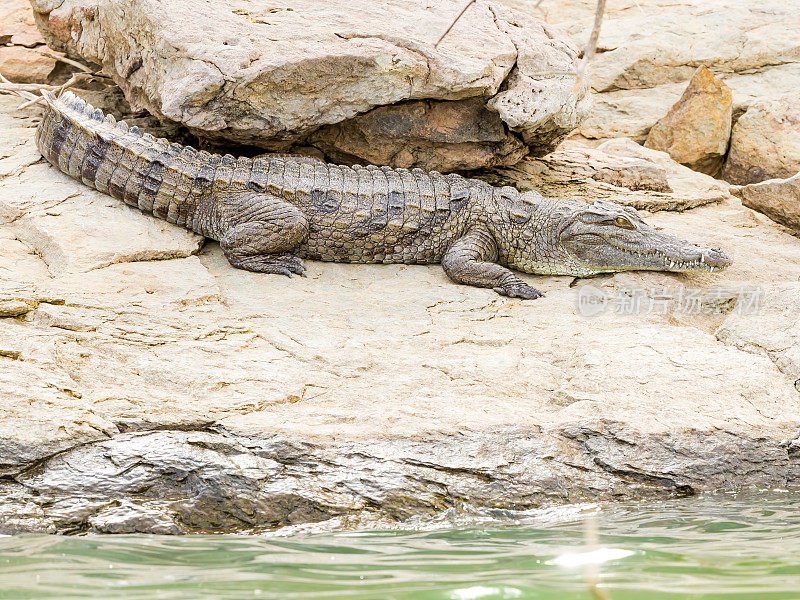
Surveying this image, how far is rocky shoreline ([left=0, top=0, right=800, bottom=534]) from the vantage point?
3.72m

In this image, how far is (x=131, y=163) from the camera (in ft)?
21.9

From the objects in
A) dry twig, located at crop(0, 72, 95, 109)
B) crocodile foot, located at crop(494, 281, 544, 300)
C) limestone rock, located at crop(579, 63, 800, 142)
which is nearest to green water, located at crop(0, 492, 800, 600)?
crocodile foot, located at crop(494, 281, 544, 300)

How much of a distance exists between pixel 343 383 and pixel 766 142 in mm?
6700

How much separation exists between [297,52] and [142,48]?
1392mm

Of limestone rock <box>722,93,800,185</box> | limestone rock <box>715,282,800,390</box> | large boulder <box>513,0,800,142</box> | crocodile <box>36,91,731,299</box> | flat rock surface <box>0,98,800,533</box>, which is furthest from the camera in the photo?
large boulder <box>513,0,800,142</box>

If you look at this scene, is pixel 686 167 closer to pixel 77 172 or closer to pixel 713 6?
pixel 713 6

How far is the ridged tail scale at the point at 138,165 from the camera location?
21.8ft

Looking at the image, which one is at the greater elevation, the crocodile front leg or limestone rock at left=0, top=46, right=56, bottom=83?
limestone rock at left=0, top=46, right=56, bottom=83

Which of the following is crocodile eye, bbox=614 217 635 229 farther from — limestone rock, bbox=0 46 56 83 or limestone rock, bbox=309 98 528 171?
limestone rock, bbox=0 46 56 83

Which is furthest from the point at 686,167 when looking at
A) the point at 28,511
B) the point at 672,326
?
the point at 28,511

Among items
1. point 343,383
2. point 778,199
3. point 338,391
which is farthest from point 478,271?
point 778,199

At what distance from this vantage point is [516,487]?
3.92 meters

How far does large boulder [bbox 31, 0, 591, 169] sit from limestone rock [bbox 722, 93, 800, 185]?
2542 mm

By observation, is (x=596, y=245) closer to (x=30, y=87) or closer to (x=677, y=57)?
(x=677, y=57)
